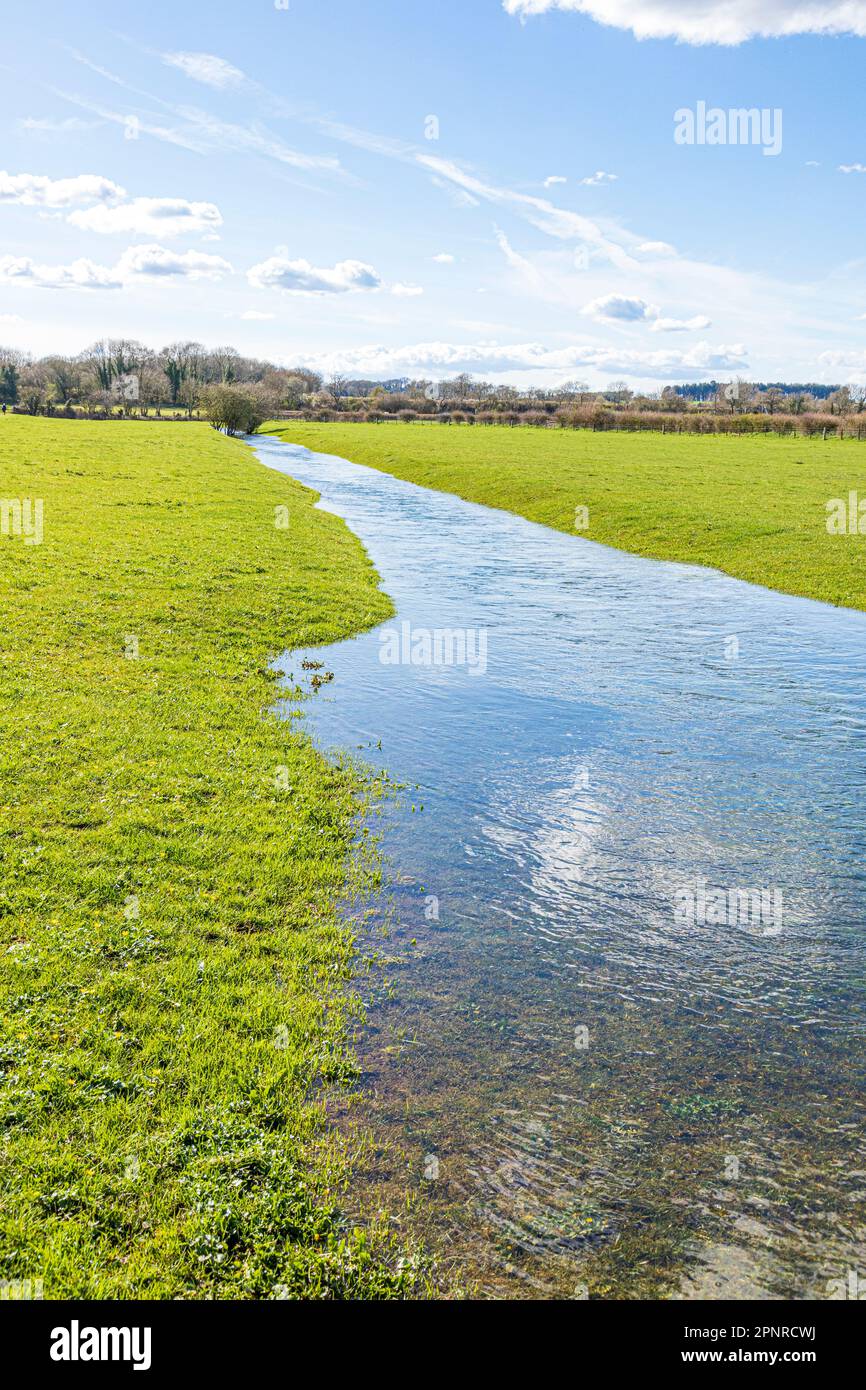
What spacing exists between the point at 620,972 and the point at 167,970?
4.71m

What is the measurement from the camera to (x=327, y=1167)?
244 inches

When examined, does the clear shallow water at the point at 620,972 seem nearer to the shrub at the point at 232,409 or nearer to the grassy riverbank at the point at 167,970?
the grassy riverbank at the point at 167,970

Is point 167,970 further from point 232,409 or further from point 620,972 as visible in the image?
point 232,409

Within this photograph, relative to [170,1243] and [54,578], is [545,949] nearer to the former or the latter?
[170,1243]

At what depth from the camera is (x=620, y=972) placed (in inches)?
341

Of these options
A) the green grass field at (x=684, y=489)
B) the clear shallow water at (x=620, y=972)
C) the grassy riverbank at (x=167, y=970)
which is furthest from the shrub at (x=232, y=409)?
the clear shallow water at (x=620, y=972)

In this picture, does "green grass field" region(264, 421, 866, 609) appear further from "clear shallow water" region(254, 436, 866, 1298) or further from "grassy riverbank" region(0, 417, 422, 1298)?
"grassy riverbank" region(0, 417, 422, 1298)

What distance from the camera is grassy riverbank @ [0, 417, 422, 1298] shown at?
5.52 m

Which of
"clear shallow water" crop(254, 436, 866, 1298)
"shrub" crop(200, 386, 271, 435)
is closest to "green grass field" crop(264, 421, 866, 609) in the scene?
"clear shallow water" crop(254, 436, 866, 1298)

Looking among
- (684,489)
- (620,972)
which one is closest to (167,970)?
(620,972)

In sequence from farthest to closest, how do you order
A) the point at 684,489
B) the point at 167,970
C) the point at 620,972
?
1. the point at 684,489
2. the point at 620,972
3. the point at 167,970

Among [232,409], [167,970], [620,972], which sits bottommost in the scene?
[620,972]

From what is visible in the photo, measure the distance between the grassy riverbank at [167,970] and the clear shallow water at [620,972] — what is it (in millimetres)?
778
